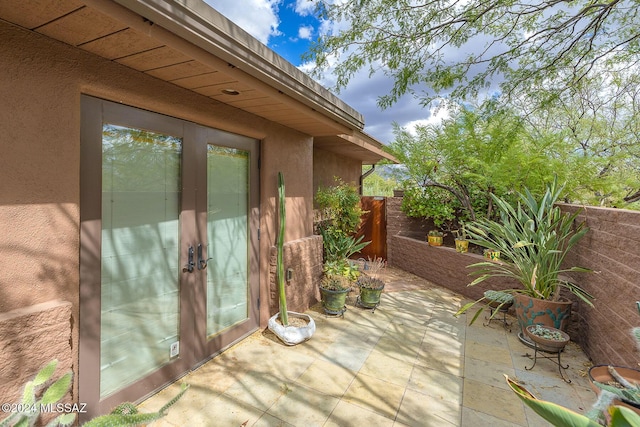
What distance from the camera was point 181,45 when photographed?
5.80ft

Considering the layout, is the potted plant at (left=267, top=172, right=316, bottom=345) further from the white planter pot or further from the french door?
the french door

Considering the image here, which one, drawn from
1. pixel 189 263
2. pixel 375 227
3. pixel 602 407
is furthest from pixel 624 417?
pixel 375 227

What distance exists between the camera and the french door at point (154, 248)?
2.09 m

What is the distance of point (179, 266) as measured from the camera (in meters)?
2.75

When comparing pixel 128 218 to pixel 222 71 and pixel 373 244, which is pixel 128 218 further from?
pixel 373 244

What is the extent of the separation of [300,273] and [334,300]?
A: 24.9 inches

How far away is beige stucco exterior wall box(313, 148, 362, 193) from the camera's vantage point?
6.54 metres

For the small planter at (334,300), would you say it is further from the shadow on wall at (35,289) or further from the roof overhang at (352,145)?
the shadow on wall at (35,289)

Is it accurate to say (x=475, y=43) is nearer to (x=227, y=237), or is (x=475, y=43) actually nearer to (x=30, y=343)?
(x=227, y=237)

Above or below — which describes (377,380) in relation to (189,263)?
below

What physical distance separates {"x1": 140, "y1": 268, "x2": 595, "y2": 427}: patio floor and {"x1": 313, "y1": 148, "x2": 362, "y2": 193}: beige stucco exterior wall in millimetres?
3505

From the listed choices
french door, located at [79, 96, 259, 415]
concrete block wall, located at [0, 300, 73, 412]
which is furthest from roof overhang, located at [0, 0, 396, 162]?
concrete block wall, located at [0, 300, 73, 412]

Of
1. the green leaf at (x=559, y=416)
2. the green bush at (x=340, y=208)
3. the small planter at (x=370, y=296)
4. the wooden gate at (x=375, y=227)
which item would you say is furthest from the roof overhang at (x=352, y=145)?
the green leaf at (x=559, y=416)

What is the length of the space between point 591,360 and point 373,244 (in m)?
4.92
